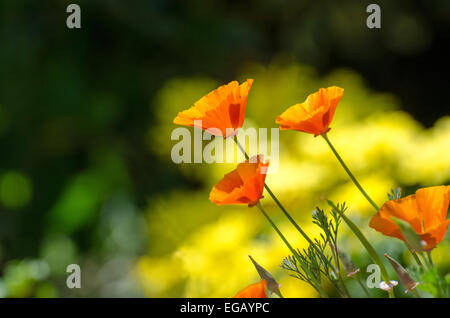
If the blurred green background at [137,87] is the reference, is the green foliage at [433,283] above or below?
below

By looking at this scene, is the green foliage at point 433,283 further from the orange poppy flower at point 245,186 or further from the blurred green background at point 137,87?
the blurred green background at point 137,87

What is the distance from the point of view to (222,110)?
40 centimetres

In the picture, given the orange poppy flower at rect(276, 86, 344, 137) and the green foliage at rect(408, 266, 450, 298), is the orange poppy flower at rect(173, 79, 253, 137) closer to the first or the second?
the orange poppy flower at rect(276, 86, 344, 137)

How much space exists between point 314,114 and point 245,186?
0.07 m

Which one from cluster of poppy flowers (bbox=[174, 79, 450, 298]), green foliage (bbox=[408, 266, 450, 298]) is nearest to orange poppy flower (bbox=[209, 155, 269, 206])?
cluster of poppy flowers (bbox=[174, 79, 450, 298])

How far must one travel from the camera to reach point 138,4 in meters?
1.96

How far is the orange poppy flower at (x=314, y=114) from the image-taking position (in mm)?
394

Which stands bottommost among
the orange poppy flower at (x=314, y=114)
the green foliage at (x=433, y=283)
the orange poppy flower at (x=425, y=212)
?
the green foliage at (x=433, y=283)

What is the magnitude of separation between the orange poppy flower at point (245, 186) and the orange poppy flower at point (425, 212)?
0.08 m

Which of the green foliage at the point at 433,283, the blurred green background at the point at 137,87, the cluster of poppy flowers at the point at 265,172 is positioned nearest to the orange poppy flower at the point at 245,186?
the cluster of poppy flowers at the point at 265,172

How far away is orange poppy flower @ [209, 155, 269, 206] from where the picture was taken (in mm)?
366

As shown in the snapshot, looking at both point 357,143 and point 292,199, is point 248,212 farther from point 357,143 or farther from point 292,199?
point 357,143

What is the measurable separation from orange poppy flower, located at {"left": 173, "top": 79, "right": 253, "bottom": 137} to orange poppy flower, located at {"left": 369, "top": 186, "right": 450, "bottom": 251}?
12 cm

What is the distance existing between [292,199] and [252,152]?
198 millimetres
